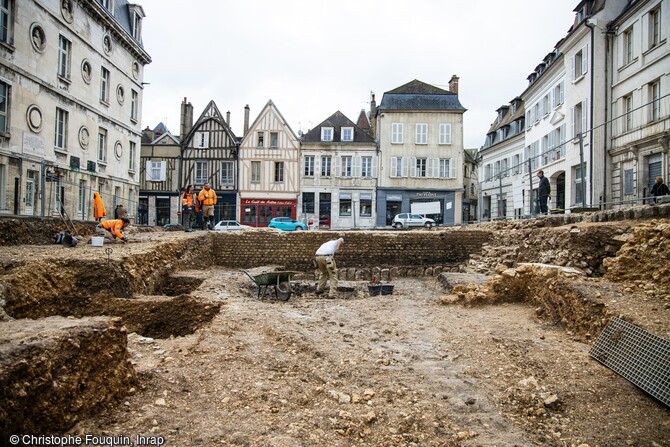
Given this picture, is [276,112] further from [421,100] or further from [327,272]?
A: [327,272]

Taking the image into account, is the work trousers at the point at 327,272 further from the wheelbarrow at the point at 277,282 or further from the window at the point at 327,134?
the window at the point at 327,134

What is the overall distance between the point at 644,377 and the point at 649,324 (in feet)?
3.06

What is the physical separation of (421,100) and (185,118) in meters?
Result: 19.3

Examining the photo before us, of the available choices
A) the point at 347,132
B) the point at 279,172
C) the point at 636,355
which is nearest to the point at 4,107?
the point at 636,355

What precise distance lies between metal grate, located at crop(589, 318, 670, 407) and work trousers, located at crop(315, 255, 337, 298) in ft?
22.2

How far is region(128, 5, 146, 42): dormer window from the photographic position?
966 inches

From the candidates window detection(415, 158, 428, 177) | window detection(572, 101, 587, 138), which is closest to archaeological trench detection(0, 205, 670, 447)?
window detection(572, 101, 587, 138)

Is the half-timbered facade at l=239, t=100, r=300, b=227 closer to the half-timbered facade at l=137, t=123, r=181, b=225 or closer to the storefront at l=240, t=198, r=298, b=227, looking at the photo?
the storefront at l=240, t=198, r=298, b=227

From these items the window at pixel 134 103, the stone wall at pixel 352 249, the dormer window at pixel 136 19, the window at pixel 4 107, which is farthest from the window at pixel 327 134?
the window at pixel 4 107

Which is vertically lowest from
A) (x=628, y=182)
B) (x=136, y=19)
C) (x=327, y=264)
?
(x=327, y=264)

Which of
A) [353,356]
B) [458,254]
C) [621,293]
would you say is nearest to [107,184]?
[458,254]

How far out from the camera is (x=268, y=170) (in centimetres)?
3372

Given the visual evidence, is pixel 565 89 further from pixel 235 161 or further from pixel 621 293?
pixel 235 161

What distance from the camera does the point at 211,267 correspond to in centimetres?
1445
